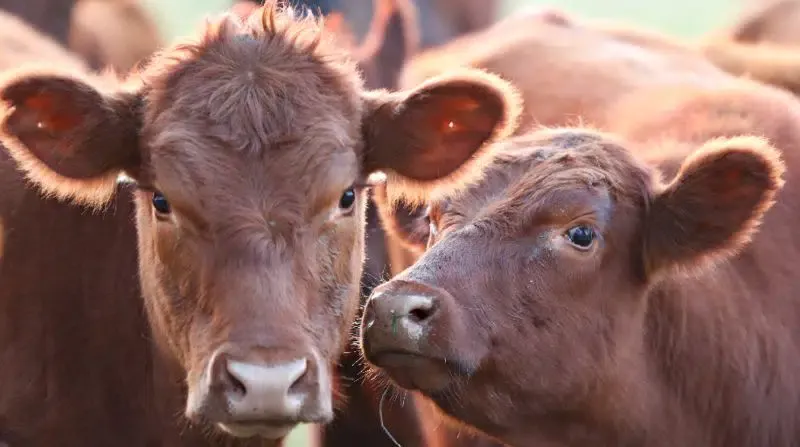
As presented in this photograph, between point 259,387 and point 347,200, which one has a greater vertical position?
point 347,200

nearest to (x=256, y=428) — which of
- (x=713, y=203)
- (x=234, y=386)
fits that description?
(x=234, y=386)

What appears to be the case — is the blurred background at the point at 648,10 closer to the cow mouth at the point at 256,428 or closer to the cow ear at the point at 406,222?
the cow ear at the point at 406,222

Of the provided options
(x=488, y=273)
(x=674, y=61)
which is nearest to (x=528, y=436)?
(x=488, y=273)

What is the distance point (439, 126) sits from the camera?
3635mm

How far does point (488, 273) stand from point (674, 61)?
2.92 meters

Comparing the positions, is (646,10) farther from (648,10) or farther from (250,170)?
(250,170)

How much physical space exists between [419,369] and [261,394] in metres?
0.58

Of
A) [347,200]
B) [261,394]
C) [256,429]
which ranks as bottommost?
[256,429]

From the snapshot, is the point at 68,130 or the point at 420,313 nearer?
the point at 420,313

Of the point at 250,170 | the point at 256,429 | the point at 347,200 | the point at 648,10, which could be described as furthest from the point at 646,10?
the point at 256,429

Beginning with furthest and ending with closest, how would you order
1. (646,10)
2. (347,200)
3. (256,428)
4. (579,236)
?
(646,10), (579,236), (347,200), (256,428)

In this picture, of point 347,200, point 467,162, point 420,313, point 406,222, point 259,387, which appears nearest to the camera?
point 259,387

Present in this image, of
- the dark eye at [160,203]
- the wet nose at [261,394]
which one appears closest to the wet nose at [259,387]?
the wet nose at [261,394]

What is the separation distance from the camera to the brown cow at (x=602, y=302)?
3.41 m
